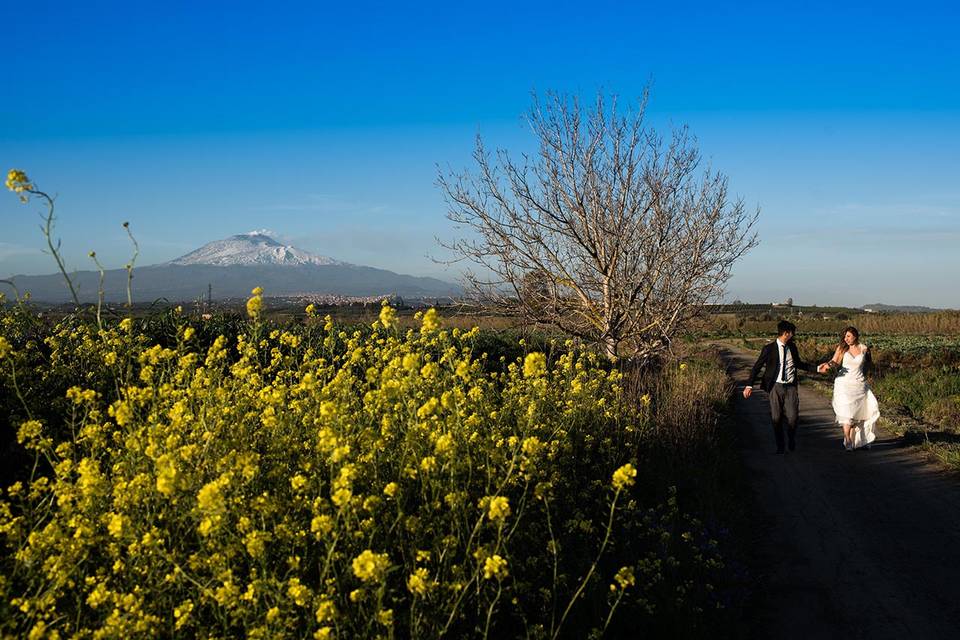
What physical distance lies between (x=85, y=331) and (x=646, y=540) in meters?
7.24

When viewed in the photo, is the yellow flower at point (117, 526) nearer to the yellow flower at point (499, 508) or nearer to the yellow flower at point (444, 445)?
the yellow flower at point (444, 445)

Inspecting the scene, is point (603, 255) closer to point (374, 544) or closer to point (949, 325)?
point (374, 544)

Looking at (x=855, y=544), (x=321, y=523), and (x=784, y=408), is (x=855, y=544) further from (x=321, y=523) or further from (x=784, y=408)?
(x=321, y=523)

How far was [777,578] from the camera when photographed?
5941 mm

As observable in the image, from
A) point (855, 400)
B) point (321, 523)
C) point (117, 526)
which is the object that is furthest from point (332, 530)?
point (855, 400)

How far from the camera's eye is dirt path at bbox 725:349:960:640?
5188 millimetres

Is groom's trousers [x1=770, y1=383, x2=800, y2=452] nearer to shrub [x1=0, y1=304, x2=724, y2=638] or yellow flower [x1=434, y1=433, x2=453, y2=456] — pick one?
shrub [x1=0, y1=304, x2=724, y2=638]

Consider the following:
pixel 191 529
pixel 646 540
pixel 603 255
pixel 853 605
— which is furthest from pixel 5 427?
pixel 603 255

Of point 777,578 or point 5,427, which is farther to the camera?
point 5,427

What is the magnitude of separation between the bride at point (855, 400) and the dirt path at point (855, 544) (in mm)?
317

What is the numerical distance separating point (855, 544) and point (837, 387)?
199 inches

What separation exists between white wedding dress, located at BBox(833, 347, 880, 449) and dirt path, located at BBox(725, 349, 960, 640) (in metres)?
0.34

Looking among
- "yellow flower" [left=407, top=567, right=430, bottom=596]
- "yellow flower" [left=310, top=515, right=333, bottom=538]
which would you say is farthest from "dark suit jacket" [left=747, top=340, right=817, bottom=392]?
"yellow flower" [left=310, top=515, right=333, bottom=538]

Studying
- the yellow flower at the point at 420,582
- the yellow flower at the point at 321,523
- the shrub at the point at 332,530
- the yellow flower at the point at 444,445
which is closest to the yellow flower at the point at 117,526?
the shrub at the point at 332,530
